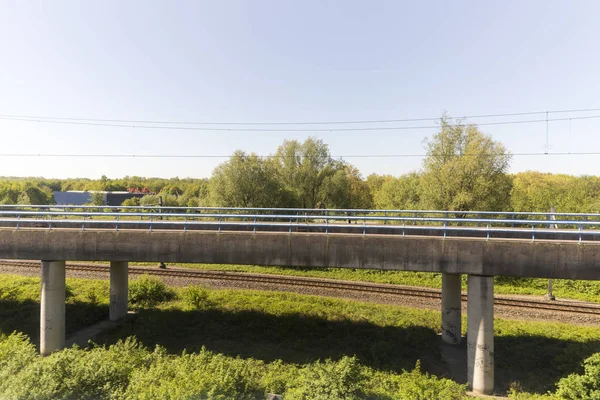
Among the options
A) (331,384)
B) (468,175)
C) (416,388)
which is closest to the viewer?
(331,384)

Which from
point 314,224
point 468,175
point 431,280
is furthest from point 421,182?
point 314,224

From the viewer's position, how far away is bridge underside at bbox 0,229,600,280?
1047 centimetres

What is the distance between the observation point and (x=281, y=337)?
14344 mm

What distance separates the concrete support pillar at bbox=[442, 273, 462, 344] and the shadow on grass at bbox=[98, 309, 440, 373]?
0.76m

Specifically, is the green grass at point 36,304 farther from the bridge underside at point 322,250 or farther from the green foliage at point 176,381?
the green foliage at point 176,381

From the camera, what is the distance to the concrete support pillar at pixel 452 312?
14.2 metres

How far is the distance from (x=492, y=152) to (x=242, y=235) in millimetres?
24024

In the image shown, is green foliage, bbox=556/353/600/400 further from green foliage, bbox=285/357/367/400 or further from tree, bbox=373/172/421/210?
tree, bbox=373/172/421/210

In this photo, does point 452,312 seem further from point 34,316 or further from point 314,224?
point 34,316

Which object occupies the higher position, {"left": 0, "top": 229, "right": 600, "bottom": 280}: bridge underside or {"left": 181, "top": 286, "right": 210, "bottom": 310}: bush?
{"left": 0, "top": 229, "right": 600, "bottom": 280}: bridge underside

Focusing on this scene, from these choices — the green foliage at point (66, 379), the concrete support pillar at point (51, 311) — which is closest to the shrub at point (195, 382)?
the green foliage at point (66, 379)

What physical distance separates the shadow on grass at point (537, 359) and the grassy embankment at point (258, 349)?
0.04 meters

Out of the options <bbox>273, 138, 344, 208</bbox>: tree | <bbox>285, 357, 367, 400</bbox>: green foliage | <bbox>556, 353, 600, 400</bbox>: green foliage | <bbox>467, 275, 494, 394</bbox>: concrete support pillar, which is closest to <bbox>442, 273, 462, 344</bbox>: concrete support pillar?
<bbox>467, 275, 494, 394</bbox>: concrete support pillar

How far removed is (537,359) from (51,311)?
21.0 metres
